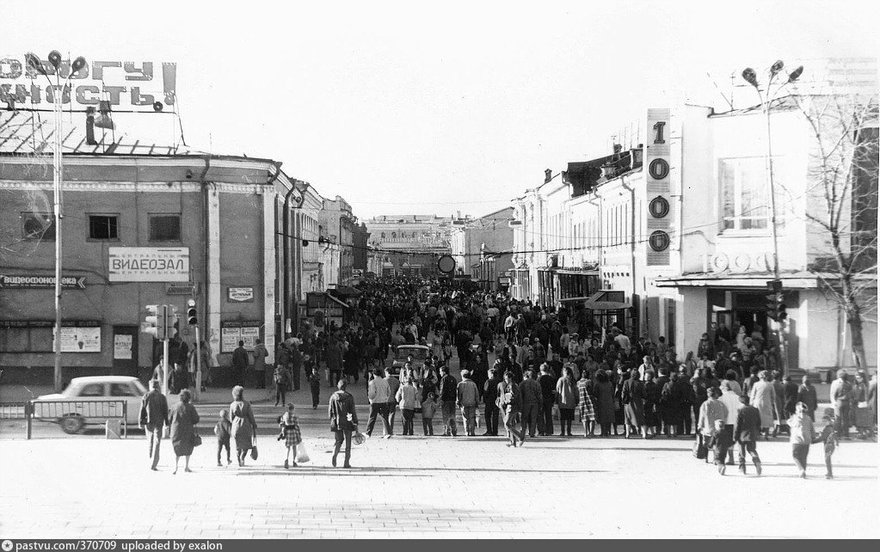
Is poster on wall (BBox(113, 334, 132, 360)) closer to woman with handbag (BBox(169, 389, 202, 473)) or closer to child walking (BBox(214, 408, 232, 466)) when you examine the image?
child walking (BBox(214, 408, 232, 466))

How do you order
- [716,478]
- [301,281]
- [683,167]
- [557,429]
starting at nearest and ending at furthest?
[716,478]
[557,429]
[683,167]
[301,281]

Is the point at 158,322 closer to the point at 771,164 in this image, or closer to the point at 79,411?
the point at 79,411

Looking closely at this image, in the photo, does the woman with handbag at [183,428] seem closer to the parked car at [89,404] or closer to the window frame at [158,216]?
the parked car at [89,404]

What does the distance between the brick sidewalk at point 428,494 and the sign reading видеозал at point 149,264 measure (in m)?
4.01

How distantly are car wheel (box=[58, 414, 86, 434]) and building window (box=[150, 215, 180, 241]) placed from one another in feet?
14.3

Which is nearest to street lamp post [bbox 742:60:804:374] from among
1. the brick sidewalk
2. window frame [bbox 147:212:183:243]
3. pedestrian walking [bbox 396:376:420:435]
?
the brick sidewalk

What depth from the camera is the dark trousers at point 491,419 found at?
17.0 metres

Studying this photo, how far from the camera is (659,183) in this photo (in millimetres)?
22047

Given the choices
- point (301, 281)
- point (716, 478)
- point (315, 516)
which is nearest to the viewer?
point (315, 516)

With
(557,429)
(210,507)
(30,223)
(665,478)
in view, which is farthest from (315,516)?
(30,223)

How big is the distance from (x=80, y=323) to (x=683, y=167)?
13.8 metres

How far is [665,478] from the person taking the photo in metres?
13.3

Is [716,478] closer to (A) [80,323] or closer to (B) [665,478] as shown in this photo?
(B) [665,478]

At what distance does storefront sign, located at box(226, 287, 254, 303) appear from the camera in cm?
1972
